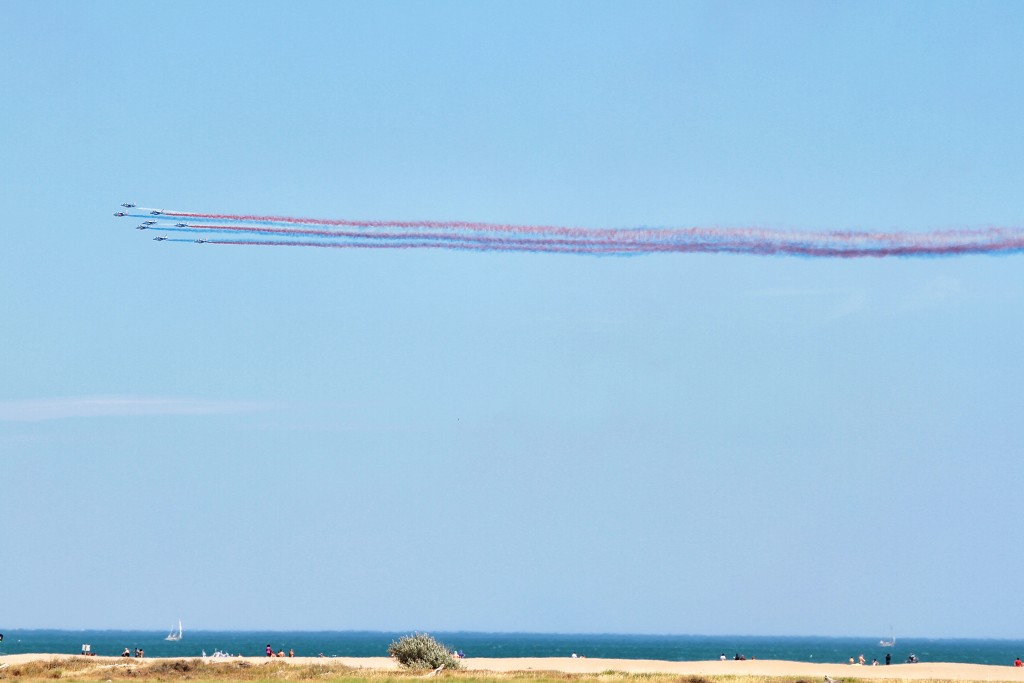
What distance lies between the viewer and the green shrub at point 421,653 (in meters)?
80.9

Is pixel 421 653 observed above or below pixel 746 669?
above

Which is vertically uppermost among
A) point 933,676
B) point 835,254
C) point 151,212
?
point 151,212

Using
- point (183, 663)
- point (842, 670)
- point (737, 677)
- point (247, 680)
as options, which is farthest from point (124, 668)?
point (842, 670)

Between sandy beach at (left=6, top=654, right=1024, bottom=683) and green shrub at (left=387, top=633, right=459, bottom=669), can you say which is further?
sandy beach at (left=6, top=654, right=1024, bottom=683)

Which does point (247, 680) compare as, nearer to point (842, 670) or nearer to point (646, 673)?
point (646, 673)

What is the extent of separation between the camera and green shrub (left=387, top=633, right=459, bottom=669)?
265 ft

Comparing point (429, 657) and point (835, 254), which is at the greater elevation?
point (835, 254)

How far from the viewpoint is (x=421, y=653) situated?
82125 millimetres

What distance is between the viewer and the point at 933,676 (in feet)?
272

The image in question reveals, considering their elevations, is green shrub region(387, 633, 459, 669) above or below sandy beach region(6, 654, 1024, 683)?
above

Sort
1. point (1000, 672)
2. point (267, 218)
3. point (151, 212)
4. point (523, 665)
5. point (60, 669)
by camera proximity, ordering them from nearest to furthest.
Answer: point (267, 218)
point (151, 212)
point (60, 669)
point (1000, 672)
point (523, 665)

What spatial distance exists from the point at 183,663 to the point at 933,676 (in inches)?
1943

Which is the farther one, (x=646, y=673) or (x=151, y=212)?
(x=646, y=673)

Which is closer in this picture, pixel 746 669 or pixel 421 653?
pixel 421 653
